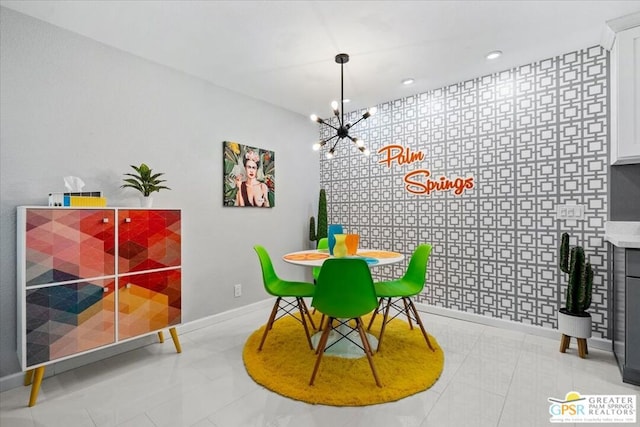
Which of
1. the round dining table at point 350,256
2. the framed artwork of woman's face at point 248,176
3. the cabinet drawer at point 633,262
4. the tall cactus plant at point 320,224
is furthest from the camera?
the tall cactus plant at point 320,224

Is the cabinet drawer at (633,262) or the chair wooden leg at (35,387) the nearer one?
the chair wooden leg at (35,387)

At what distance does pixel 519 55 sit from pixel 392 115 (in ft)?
4.67

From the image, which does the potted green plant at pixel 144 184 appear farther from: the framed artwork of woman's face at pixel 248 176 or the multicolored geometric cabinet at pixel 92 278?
the framed artwork of woman's face at pixel 248 176

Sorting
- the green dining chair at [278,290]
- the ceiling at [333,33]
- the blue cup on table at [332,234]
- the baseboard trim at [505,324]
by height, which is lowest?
the baseboard trim at [505,324]

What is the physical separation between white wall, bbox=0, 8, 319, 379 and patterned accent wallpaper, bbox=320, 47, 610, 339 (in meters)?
1.51

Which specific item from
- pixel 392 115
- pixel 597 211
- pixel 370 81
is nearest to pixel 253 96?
pixel 370 81

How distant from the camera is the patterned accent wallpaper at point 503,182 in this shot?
8.32 ft

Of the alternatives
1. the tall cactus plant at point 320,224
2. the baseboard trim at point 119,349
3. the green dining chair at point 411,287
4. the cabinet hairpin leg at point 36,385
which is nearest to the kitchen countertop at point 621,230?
the green dining chair at point 411,287

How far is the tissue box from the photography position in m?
2.01

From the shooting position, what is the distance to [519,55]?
8.73 ft

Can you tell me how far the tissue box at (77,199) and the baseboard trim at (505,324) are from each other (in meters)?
3.33

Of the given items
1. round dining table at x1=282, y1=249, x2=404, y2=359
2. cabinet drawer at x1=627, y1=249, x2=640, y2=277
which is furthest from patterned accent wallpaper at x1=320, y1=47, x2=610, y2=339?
round dining table at x1=282, y1=249, x2=404, y2=359

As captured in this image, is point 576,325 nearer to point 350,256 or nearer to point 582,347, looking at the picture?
point 582,347

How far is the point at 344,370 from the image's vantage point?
214cm
